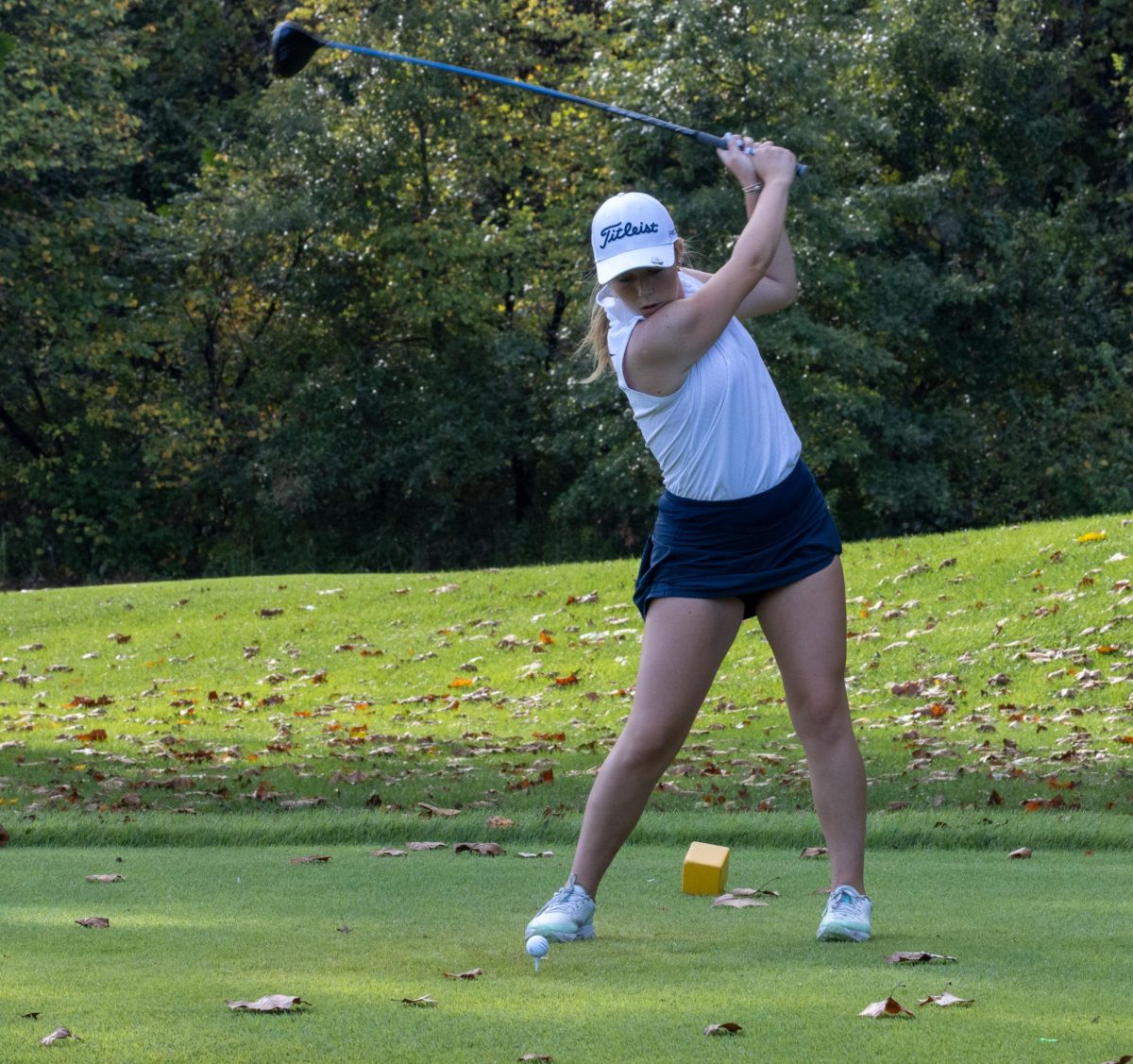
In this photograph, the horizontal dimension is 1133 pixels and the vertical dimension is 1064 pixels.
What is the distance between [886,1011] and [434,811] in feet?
14.5

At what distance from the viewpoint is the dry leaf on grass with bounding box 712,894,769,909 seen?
4.62 meters

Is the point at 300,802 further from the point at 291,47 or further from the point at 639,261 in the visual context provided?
the point at 639,261

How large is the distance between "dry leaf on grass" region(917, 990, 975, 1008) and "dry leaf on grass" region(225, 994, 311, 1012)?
1.20 meters

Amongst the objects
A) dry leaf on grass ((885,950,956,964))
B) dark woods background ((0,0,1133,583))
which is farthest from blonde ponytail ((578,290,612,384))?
dark woods background ((0,0,1133,583))

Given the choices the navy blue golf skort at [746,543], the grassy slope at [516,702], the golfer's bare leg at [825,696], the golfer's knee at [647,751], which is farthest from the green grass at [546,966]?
the grassy slope at [516,702]

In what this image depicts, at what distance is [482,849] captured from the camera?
6.24 meters

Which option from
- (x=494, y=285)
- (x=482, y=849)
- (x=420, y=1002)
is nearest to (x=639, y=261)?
(x=420, y=1002)

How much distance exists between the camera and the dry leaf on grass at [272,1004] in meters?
3.20

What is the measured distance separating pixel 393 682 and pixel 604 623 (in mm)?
2026

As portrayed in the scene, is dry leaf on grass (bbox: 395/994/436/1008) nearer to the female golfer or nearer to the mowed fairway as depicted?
the mowed fairway

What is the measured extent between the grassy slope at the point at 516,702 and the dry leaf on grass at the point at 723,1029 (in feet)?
11.7

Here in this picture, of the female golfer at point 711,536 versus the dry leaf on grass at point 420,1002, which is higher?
the female golfer at point 711,536

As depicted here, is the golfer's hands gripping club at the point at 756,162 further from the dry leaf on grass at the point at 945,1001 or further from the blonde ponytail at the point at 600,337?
the dry leaf on grass at the point at 945,1001

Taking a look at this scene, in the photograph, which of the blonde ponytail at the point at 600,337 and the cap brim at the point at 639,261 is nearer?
the cap brim at the point at 639,261
